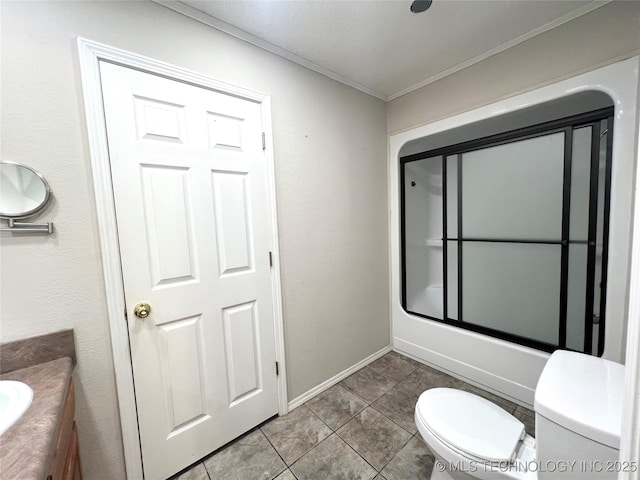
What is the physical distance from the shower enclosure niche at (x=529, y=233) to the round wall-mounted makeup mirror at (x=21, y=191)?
93.0 inches

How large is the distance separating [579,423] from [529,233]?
60.5 inches

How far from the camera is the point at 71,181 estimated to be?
1.05 metres

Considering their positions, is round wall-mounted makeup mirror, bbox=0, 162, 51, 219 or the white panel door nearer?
round wall-mounted makeup mirror, bbox=0, 162, 51, 219

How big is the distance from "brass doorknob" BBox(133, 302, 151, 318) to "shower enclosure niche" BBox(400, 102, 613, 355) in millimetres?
2051

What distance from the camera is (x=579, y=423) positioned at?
2.57 ft

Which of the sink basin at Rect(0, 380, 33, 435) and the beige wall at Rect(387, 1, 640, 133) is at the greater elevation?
the beige wall at Rect(387, 1, 640, 133)

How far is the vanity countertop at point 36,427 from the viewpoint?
0.55 meters

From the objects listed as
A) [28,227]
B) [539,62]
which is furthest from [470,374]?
[28,227]

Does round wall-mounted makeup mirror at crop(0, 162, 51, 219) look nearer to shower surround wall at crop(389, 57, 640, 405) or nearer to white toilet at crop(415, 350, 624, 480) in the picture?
white toilet at crop(415, 350, 624, 480)

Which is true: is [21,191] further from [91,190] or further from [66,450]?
[66,450]

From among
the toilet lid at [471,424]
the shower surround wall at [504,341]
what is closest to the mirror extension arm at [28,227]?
the toilet lid at [471,424]

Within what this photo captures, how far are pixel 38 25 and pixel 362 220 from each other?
2.01 meters

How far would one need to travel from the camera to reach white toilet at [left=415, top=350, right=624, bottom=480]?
772mm

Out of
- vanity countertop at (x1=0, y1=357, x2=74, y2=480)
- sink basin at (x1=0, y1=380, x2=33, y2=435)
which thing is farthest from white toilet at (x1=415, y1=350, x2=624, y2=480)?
sink basin at (x1=0, y1=380, x2=33, y2=435)
